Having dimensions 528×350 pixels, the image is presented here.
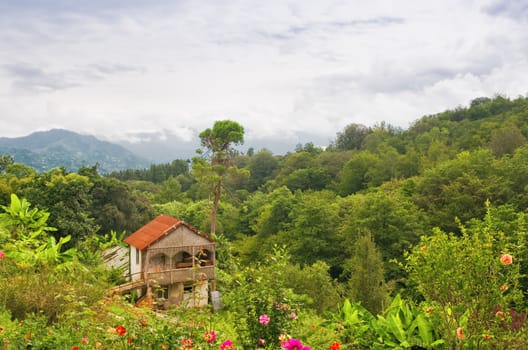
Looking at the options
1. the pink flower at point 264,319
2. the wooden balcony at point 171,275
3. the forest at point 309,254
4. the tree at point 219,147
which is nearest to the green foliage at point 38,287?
the forest at point 309,254

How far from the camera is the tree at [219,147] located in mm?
20828

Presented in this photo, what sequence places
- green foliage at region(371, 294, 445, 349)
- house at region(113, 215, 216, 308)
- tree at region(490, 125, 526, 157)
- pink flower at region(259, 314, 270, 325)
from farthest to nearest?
tree at region(490, 125, 526, 157) → house at region(113, 215, 216, 308) → green foliage at region(371, 294, 445, 349) → pink flower at region(259, 314, 270, 325)

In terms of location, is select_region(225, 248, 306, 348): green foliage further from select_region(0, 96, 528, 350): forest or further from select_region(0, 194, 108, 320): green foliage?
select_region(0, 194, 108, 320): green foliage

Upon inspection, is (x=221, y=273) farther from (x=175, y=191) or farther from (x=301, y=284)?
(x=175, y=191)

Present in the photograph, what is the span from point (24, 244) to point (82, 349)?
425 centimetres

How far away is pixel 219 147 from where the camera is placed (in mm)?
21266

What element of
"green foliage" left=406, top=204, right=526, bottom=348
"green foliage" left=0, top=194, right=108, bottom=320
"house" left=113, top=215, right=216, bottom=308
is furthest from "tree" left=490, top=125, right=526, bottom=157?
"green foliage" left=0, top=194, right=108, bottom=320

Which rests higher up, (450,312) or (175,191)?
(175,191)

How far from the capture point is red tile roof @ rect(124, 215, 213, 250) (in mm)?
14380

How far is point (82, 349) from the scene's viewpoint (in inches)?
131

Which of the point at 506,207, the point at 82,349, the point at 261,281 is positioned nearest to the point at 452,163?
the point at 506,207

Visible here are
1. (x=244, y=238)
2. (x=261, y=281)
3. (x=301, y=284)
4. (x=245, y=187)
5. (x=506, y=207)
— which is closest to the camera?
(x=261, y=281)

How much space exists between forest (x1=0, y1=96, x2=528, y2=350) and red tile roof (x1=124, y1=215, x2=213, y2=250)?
4.75ft

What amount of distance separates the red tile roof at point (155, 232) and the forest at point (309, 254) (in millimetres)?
1447
